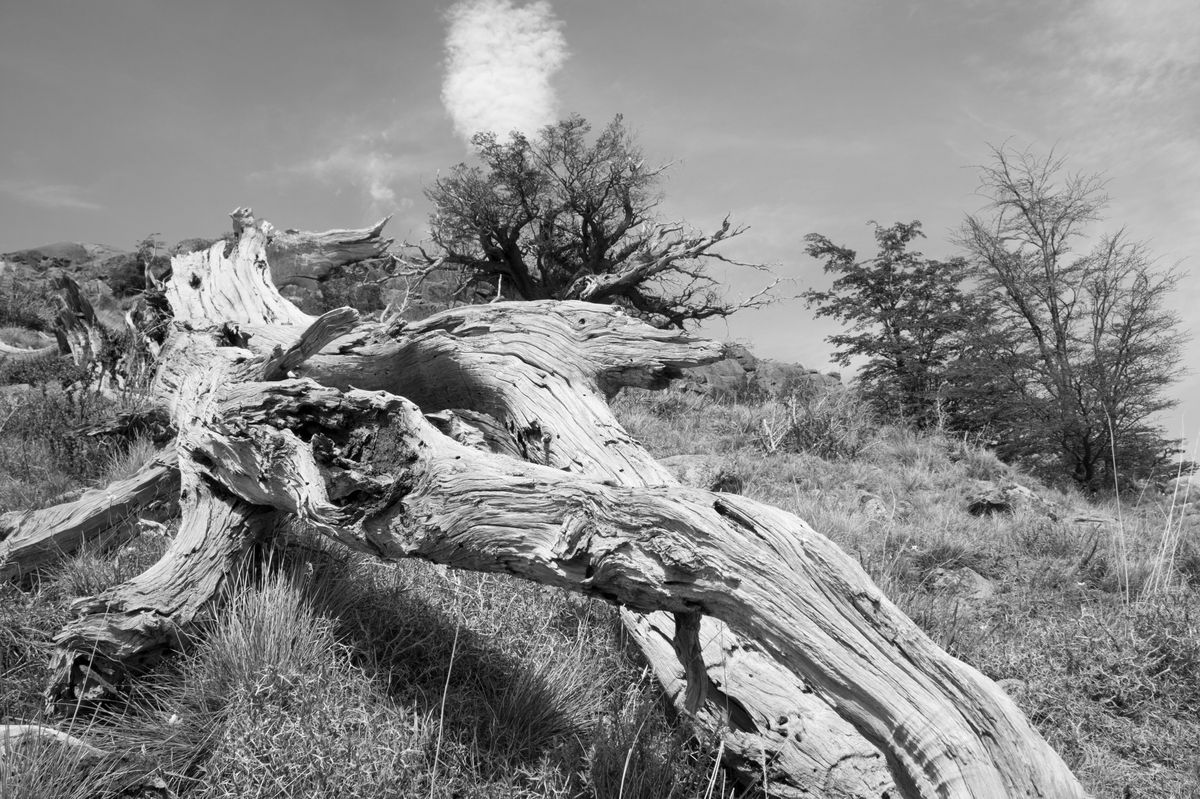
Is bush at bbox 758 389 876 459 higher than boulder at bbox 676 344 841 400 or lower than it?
lower

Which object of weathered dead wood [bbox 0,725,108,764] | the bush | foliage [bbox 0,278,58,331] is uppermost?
foliage [bbox 0,278,58,331]

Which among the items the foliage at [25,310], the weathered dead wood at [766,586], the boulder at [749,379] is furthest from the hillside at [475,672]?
the foliage at [25,310]

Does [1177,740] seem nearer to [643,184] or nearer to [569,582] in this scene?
[569,582]

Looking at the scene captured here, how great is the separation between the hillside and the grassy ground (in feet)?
0.04

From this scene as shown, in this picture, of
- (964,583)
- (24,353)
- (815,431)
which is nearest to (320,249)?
(815,431)

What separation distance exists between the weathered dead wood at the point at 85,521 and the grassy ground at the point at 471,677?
7.5 inches

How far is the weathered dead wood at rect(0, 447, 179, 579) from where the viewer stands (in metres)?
4.54

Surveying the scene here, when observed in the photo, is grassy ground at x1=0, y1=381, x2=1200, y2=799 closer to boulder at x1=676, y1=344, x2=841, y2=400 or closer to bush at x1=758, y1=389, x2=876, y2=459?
→ bush at x1=758, y1=389, x2=876, y2=459

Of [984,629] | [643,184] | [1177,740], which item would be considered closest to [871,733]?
[1177,740]

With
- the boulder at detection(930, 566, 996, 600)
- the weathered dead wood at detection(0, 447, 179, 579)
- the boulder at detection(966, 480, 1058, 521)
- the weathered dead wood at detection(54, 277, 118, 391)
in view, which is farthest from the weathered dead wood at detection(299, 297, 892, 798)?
the boulder at detection(966, 480, 1058, 521)

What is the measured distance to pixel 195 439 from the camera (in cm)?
441

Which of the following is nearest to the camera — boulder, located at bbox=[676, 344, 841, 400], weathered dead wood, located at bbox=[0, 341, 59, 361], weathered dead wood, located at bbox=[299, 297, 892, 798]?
weathered dead wood, located at bbox=[299, 297, 892, 798]

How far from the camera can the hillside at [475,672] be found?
113 inches

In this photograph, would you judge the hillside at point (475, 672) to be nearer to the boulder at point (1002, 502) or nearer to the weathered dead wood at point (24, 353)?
the boulder at point (1002, 502)
